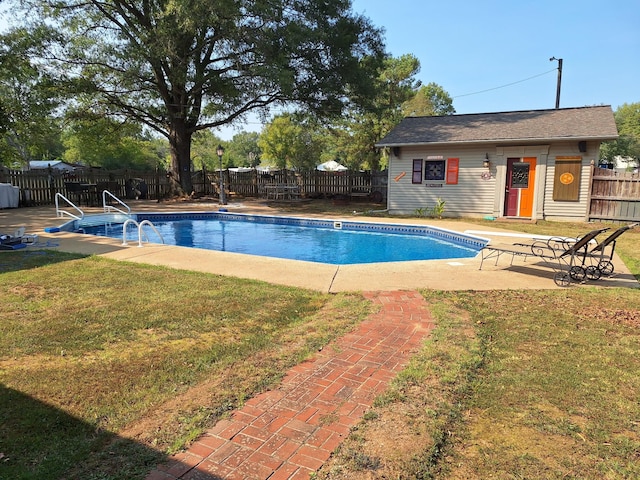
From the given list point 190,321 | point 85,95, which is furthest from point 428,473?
point 85,95

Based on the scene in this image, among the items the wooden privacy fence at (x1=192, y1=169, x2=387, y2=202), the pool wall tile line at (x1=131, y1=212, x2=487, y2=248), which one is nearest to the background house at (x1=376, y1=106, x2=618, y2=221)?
the pool wall tile line at (x1=131, y1=212, x2=487, y2=248)

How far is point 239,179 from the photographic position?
78.5ft

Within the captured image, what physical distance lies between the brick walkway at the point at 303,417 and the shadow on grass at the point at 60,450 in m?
0.20

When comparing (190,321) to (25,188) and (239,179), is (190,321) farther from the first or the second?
(239,179)

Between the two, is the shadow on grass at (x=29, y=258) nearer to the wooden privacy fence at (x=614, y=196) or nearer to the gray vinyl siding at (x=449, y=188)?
the gray vinyl siding at (x=449, y=188)

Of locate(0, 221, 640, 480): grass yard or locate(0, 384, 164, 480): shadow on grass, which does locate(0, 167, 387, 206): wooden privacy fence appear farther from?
locate(0, 384, 164, 480): shadow on grass

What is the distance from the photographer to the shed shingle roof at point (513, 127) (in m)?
12.6

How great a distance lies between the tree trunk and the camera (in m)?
20.4

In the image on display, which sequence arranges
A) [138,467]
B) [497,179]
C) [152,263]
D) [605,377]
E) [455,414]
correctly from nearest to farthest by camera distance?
[138,467] → [455,414] → [605,377] → [152,263] → [497,179]

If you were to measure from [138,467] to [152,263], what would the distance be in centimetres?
529

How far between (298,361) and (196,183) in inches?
872

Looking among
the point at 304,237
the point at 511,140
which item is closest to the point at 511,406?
the point at 304,237

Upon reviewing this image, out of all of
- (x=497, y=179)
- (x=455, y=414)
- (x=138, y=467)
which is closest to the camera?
(x=138, y=467)

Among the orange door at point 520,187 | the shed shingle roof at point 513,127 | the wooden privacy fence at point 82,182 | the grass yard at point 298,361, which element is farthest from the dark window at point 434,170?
the wooden privacy fence at point 82,182
